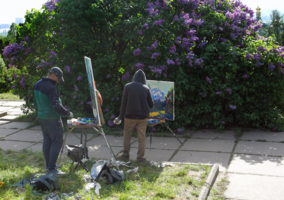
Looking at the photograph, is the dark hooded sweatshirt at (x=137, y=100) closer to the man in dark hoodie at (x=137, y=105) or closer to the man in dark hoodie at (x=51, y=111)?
the man in dark hoodie at (x=137, y=105)

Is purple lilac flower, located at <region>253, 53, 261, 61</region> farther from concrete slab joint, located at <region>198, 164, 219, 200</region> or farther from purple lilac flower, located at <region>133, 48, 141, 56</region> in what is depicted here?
concrete slab joint, located at <region>198, 164, 219, 200</region>

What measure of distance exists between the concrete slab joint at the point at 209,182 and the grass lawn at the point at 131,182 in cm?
8

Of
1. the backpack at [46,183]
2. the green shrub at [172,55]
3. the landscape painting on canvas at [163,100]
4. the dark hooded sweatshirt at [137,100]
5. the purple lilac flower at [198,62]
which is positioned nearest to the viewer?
the backpack at [46,183]

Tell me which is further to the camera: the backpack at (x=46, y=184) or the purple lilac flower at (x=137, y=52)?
the purple lilac flower at (x=137, y=52)

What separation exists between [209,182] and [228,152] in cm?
205

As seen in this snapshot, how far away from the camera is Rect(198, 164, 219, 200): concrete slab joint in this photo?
489 cm

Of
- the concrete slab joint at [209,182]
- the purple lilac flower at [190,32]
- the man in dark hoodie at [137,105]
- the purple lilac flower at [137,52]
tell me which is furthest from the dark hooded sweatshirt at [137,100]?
the purple lilac flower at [190,32]

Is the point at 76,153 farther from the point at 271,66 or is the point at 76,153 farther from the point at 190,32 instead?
the point at 271,66

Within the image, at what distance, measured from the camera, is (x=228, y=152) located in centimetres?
722

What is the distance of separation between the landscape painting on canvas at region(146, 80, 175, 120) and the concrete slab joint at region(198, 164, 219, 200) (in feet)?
6.60

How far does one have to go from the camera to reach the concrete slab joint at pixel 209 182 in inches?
192

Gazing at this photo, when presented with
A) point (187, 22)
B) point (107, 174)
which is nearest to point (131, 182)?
point (107, 174)

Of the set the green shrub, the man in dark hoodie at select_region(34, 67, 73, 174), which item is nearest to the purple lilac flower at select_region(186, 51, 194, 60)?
the green shrub

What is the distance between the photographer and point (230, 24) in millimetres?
10055
